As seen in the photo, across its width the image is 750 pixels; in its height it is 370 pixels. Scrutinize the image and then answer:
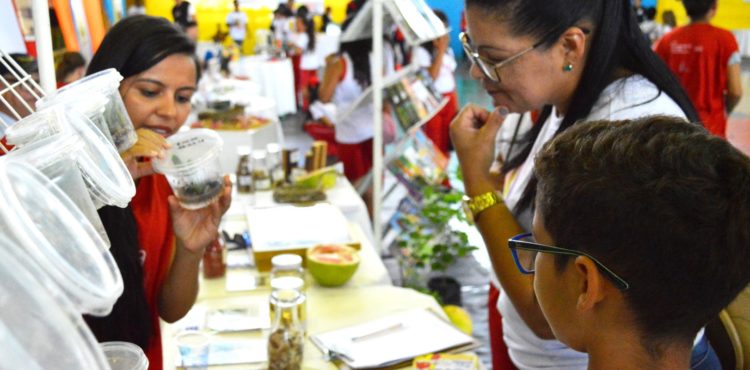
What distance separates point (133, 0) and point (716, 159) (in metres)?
4.12

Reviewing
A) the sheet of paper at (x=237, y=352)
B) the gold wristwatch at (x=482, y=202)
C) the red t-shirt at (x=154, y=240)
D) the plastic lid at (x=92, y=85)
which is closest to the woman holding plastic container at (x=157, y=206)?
the red t-shirt at (x=154, y=240)

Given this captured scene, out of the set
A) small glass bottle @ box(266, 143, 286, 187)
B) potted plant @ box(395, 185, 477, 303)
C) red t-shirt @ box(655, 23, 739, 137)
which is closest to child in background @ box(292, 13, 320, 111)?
red t-shirt @ box(655, 23, 739, 137)

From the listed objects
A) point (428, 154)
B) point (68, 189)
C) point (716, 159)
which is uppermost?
point (68, 189)

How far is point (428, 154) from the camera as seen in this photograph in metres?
4.28

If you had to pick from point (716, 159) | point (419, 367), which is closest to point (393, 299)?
point (419, 367)

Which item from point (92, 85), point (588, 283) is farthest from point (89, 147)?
point (588, 283)

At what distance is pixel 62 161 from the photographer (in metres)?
0.59

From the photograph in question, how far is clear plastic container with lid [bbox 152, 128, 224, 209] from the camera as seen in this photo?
57.4 inches

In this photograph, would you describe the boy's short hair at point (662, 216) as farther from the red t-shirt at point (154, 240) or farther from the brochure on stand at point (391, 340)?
the red t-shirt at point (154, 240)

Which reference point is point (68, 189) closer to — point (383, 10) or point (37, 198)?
point (37, 198)

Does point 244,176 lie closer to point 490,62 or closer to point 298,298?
point 298,298

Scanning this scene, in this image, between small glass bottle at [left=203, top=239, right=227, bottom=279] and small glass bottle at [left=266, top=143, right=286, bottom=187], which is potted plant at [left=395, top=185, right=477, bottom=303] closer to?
small glass bottle at [left=266, top=143, right=286, bottom=187]

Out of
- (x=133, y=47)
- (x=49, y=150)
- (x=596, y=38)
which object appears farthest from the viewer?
(x=133, y=47)

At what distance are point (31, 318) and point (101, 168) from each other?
287 mm
